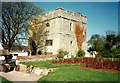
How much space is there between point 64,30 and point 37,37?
18.3 ft

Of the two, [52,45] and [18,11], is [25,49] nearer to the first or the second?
[52,45]

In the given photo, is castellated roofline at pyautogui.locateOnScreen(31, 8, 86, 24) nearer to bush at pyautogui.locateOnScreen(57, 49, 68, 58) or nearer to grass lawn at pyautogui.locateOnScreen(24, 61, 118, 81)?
bush at pyautogui.locateOnScreen(57, 49, 68, 58)

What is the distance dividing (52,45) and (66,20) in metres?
5.73

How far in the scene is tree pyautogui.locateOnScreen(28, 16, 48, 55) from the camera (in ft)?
115

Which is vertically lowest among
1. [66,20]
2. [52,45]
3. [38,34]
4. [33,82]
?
[33,82]

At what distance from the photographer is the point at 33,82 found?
41.3ft

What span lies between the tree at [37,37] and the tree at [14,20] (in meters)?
5.07

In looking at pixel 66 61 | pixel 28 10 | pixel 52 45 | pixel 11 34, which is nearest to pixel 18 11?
pixel 28 10

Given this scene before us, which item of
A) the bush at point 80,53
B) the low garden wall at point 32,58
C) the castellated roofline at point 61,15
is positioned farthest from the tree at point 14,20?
the bush at point 80,53

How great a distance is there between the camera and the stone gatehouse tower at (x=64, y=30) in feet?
112

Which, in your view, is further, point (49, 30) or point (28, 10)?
point (49, 30)

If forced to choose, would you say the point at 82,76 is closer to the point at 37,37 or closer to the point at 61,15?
the point at 61,15

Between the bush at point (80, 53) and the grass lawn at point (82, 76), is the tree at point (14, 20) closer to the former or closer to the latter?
the bush at point (80, 53)

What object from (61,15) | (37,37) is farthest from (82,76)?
(37,37)
